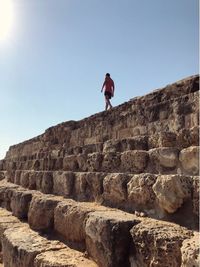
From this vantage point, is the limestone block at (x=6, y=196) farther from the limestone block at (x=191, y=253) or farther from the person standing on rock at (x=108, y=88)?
the limestone block at (x=191, y=253)

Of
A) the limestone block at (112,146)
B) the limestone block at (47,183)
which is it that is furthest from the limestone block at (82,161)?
the limestone block at (47,183)

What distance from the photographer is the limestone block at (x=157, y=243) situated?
2389 mm

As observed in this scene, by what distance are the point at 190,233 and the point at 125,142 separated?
6.83ft

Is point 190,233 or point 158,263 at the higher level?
point 190,233

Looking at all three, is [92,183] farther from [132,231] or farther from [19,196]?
[19,196]

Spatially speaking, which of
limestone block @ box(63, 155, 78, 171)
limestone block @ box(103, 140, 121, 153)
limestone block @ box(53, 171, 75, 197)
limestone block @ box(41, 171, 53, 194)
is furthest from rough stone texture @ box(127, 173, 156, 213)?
limestone block @ box(41, 171, 53, 194)

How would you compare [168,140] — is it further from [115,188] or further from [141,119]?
[141,119]

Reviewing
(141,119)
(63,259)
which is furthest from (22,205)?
(141,119)

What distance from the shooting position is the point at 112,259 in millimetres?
2889

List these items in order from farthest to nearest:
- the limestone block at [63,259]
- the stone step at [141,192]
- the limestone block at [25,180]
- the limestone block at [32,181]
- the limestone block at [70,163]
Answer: the limestone block at [25,180] → the limestone block at [32,181] → the limestone block at [70,163] → the limestone block at [63,259] → the stone step at [141,192]

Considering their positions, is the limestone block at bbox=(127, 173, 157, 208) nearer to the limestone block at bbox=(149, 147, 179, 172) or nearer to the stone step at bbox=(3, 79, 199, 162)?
the limestone block at bbox=(149, 147, 179, 172)

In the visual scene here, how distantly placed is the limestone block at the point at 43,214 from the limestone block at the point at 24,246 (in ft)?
0.52

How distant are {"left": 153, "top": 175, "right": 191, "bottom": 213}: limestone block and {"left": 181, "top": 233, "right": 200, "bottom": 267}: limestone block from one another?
55cm

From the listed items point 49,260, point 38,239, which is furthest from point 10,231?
point 49,260
